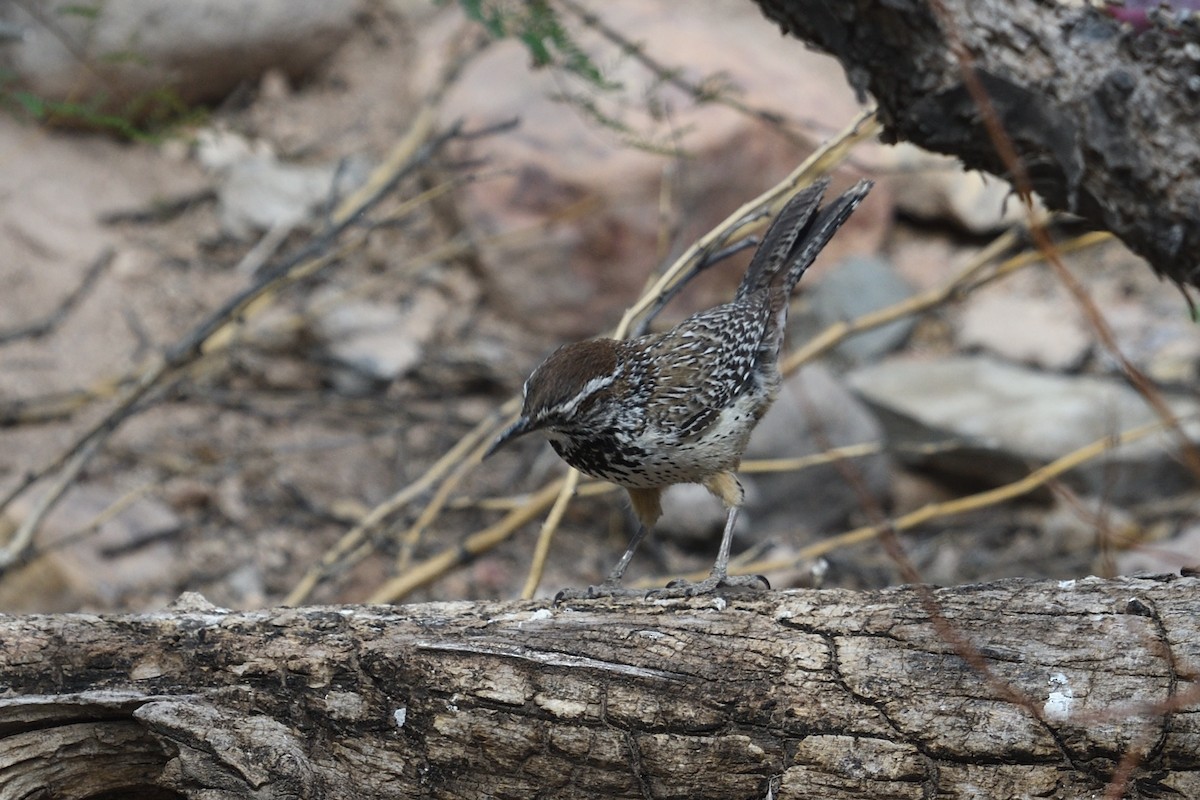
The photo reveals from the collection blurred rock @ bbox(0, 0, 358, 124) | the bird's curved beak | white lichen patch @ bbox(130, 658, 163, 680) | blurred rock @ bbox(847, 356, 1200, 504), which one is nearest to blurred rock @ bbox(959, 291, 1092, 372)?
blurred rock @ bbox(847, 356, 1200, 504)

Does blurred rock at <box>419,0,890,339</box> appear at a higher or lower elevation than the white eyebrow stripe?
higher

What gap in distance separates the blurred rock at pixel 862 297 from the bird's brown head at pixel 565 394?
4.15 m

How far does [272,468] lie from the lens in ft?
19.5

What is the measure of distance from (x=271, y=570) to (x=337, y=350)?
142cm

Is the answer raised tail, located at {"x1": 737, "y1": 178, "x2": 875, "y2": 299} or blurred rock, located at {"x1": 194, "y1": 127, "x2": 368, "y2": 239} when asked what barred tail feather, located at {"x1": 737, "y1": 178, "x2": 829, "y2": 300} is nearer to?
raised tail, located at {"x1": 737, "y1": 178, "x2": 875, "y2": 299}

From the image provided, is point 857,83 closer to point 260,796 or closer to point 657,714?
point 657,714

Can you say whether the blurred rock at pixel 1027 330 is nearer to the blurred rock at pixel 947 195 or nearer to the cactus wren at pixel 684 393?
the blurred rock at pixel 947 195

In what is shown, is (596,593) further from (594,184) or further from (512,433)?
(594,184)

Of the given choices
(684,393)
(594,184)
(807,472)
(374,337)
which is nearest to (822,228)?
(684,393)

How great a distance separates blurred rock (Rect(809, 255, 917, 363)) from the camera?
23.5 ft

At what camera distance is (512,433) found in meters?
3.09

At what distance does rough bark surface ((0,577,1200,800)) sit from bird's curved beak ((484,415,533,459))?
624mm

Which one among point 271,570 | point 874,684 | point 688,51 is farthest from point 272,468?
point 874,684

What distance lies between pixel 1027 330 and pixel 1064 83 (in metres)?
4.34
